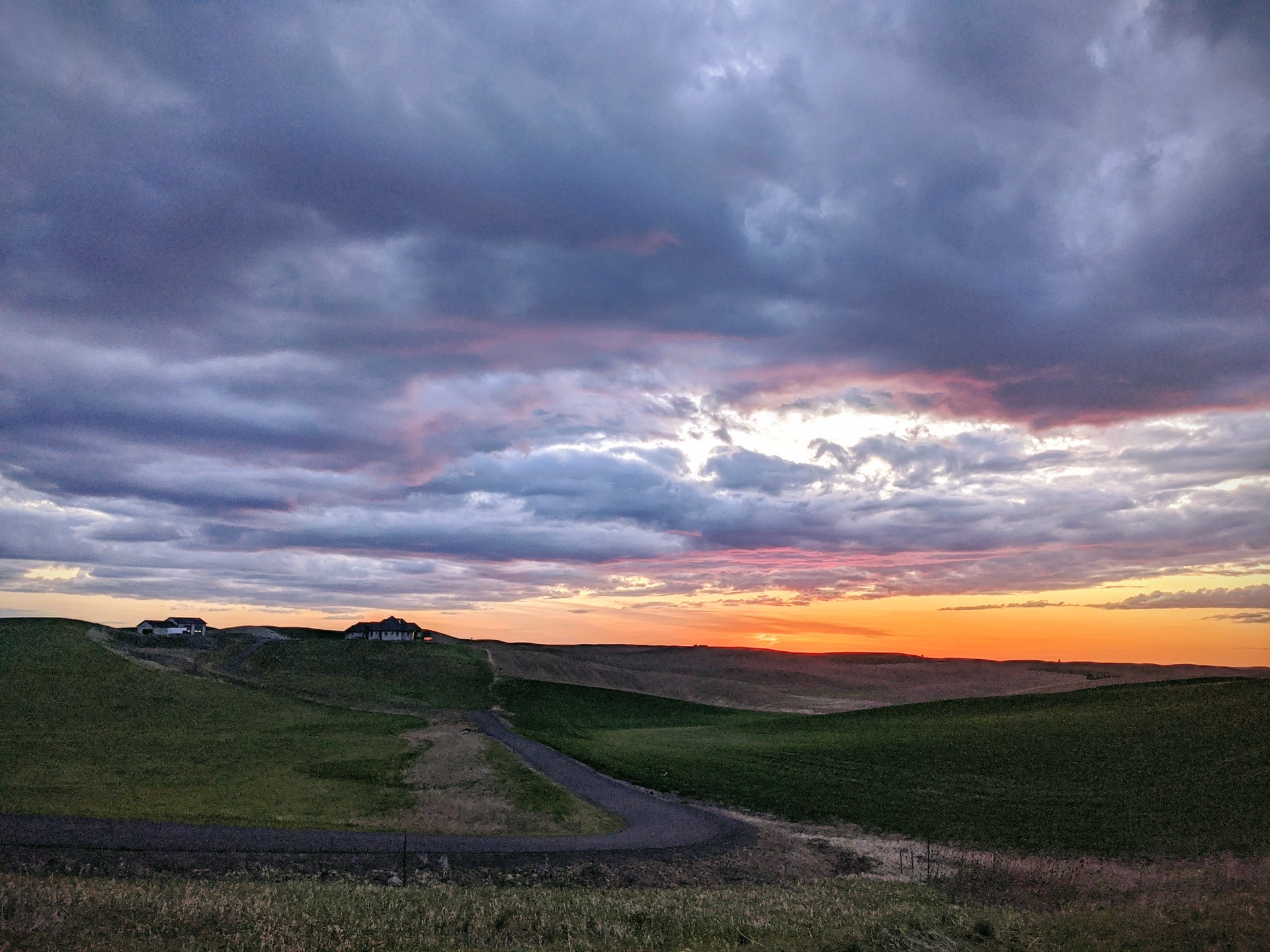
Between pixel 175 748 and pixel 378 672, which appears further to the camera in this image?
pixel 378 672

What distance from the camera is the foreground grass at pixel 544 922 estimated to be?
14141 millimetres

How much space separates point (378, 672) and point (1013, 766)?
81.9 metres

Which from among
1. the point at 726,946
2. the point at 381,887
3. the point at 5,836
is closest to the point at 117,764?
the point at 5,836

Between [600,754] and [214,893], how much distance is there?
4436 cm

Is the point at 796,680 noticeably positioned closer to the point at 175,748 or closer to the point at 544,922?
the point at 175,748

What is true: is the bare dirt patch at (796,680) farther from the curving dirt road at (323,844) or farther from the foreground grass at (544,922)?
the foreground grass at (544,922)

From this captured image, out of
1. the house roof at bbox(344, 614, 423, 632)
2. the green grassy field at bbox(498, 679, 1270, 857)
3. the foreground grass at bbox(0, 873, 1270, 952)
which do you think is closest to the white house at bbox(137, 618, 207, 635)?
the house roof at bbox(344, 614, 423, 632)

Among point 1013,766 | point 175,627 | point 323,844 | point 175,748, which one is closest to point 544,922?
point 323,844

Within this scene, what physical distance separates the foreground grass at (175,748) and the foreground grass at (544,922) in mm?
15177

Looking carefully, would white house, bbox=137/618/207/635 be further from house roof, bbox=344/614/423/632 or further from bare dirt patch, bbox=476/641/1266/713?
bare dirt patch, bbox=476/641/1266/713

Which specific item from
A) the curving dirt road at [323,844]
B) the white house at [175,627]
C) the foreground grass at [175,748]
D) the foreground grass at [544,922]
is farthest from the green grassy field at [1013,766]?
the white house at [175,627]

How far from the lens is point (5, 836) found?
27797 millimetres

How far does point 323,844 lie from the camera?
2950 centimetres

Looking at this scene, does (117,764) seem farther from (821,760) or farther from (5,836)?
(821,760)
